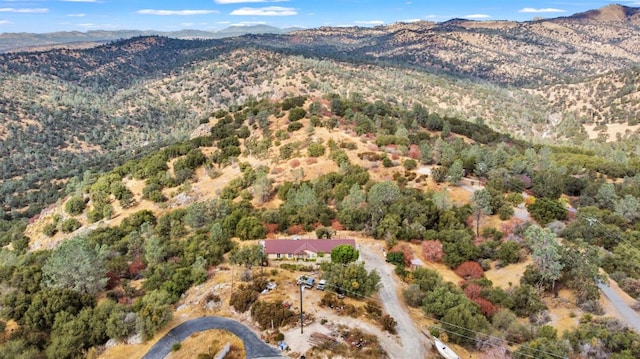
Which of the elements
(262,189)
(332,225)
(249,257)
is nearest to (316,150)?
(262,189)

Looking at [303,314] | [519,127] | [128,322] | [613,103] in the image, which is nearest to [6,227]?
[128,322]

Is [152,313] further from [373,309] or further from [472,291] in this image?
[472,291]

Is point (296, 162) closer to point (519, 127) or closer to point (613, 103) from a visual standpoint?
point (519, 127)

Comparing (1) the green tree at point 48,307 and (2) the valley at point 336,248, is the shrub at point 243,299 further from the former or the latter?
(1) the green tree at point 48,307

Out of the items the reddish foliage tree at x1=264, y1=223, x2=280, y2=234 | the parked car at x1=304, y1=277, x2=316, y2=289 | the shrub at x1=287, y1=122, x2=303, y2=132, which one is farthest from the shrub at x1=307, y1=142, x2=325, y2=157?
the parked car at x1=304, y1=277, x2=316, y2=289

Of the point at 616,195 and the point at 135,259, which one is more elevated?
the point at 616,195

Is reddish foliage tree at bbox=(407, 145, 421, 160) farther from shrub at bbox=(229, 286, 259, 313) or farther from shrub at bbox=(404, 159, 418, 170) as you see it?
shrub at bbox=(229, 286, 259, 313)
